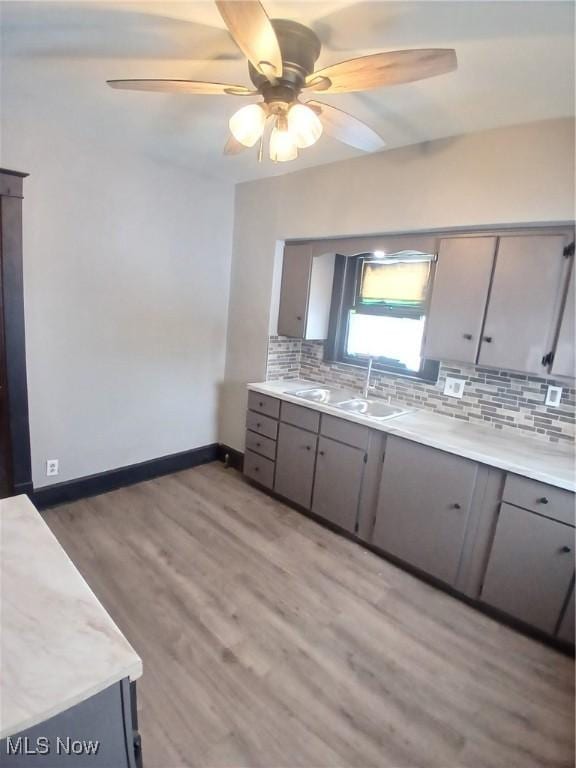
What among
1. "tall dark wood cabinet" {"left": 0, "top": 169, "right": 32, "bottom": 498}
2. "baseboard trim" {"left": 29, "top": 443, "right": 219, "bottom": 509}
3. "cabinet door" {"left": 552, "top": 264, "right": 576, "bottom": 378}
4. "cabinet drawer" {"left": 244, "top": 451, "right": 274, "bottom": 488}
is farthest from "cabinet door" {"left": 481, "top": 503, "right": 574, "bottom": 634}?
"tall dark wood cabinet" {"left": 0, "top": 169, "right": 32, "bottom": 498}

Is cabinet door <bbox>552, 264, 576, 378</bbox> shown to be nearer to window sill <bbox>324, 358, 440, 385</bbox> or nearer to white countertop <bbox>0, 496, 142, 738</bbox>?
window sill <bbox>324, 358, 440, 385</bbox>

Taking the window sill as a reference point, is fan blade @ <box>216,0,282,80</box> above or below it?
above

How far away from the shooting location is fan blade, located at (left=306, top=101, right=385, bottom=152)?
155cm

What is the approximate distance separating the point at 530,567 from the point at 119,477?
282cm

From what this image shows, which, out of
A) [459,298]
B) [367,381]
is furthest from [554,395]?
[367,381]

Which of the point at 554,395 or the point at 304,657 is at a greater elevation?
the point at 554,395

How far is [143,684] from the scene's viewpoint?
161cm

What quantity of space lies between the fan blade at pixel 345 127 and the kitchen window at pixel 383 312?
0.95m

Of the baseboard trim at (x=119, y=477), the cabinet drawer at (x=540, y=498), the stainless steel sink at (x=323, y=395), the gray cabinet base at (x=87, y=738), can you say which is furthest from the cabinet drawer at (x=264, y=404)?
the gray cabinet base at (x=87, y=738)

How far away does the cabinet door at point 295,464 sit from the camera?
115 inches

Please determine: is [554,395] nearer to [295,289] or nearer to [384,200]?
[384,200]

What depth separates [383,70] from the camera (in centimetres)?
127

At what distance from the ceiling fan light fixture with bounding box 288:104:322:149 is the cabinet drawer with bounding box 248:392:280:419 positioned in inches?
76.6

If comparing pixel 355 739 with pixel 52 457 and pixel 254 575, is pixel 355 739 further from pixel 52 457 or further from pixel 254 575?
pixel 52 457
